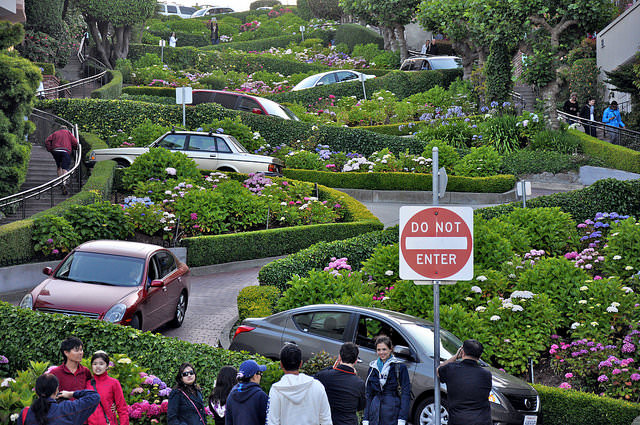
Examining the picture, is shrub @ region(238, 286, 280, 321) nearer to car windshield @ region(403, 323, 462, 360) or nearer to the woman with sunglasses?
car windshield @ region(403, 323, 462, 360)

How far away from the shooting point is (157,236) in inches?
709

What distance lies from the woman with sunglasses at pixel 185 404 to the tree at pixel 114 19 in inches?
1487

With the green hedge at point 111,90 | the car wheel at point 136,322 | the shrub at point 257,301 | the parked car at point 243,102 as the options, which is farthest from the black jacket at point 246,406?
the green hedge at point 111,90

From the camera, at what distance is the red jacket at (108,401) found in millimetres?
6758

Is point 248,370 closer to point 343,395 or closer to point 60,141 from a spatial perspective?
point 343,395

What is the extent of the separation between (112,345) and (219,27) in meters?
64.3

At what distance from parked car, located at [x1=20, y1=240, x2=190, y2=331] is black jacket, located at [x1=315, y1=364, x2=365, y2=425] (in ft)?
15.6

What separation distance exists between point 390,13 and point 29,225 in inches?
1289

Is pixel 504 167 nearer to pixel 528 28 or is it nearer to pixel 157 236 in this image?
pixel 528 28

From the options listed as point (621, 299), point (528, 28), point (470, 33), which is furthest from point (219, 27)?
point (621, 299)

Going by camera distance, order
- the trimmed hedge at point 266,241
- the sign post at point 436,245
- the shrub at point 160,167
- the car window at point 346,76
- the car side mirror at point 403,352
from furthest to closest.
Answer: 1. the car window at point 346,76
2. the shrub at point 160,167
3. the trimmed hedge at point 266,241
4. the car side mirror at point 403,352
5. the sign post at point 436,245

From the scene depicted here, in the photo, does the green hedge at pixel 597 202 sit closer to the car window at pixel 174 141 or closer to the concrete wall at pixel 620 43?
the car window at pixel 174 141

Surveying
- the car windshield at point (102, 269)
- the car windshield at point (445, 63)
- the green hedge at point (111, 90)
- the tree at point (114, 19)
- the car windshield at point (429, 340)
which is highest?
the tree at point (114, 19)

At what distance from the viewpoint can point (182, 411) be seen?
22.0ft
